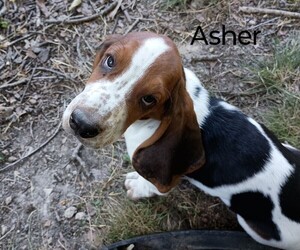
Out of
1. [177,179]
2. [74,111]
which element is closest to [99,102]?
[74,111]

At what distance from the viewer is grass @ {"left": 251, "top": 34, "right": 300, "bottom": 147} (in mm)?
4410

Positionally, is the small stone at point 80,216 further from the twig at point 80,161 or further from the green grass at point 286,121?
the green grass at point 286,121

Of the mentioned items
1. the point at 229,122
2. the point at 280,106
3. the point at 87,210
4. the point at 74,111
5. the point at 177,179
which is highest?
the point at 74,111

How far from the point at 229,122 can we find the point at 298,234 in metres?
0.80

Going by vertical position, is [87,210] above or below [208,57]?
below

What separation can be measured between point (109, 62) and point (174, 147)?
24.9 inches

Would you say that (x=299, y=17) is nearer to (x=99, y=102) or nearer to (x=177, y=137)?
(x=177, y=137)

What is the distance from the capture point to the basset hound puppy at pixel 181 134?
116 inches

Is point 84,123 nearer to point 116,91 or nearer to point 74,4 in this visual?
point 116,91

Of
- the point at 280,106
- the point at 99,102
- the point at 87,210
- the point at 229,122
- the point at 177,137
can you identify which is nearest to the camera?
the point at 99,102

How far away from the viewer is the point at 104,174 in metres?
4.35

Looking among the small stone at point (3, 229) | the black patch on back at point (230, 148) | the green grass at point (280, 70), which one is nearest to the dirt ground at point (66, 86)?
the small stone at point (3, 229)

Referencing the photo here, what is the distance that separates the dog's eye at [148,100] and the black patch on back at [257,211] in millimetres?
841

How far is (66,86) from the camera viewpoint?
4621 millimetres
